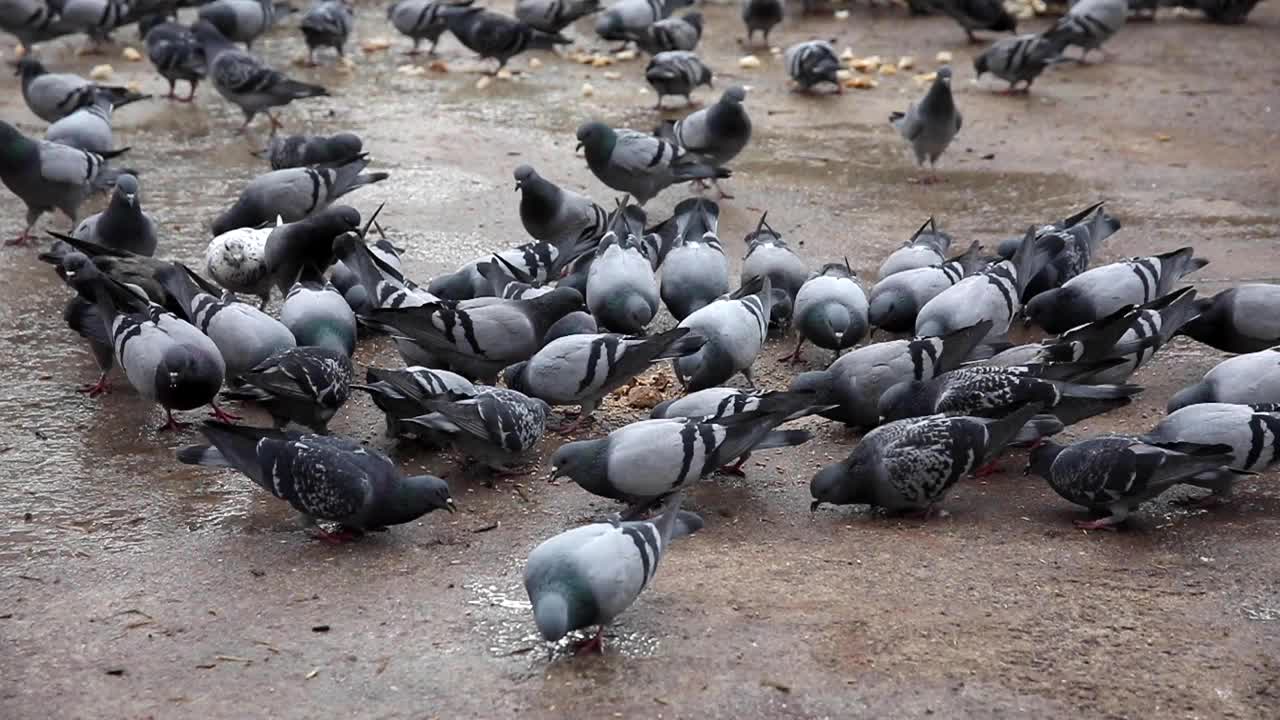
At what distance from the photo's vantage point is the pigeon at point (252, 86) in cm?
1122

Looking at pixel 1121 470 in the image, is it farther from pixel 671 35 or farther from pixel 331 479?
pixel 671 35

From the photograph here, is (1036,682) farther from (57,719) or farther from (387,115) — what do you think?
(387,115)

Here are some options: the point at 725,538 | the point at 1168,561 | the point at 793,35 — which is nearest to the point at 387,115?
the point at 793,35

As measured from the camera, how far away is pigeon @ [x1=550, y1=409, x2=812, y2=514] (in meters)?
5.25

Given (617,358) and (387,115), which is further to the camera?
(387,115)

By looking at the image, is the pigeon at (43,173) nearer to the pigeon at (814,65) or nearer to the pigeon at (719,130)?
the pigeon at (719,130)

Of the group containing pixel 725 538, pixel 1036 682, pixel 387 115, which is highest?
pixel 1036 682

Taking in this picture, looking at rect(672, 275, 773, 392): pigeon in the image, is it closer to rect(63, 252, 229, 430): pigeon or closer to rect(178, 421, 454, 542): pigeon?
rect(178, 421, 454, 542): pigeon

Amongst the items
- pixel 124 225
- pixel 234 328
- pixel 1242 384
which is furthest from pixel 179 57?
pixel 1242 384

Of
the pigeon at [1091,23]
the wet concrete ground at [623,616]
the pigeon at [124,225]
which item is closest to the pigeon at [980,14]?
the pigeon at [1091,23]

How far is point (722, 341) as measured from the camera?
6332 mm

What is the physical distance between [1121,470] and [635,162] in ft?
15.8

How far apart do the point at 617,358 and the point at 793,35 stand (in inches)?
387

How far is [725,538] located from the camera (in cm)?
534
